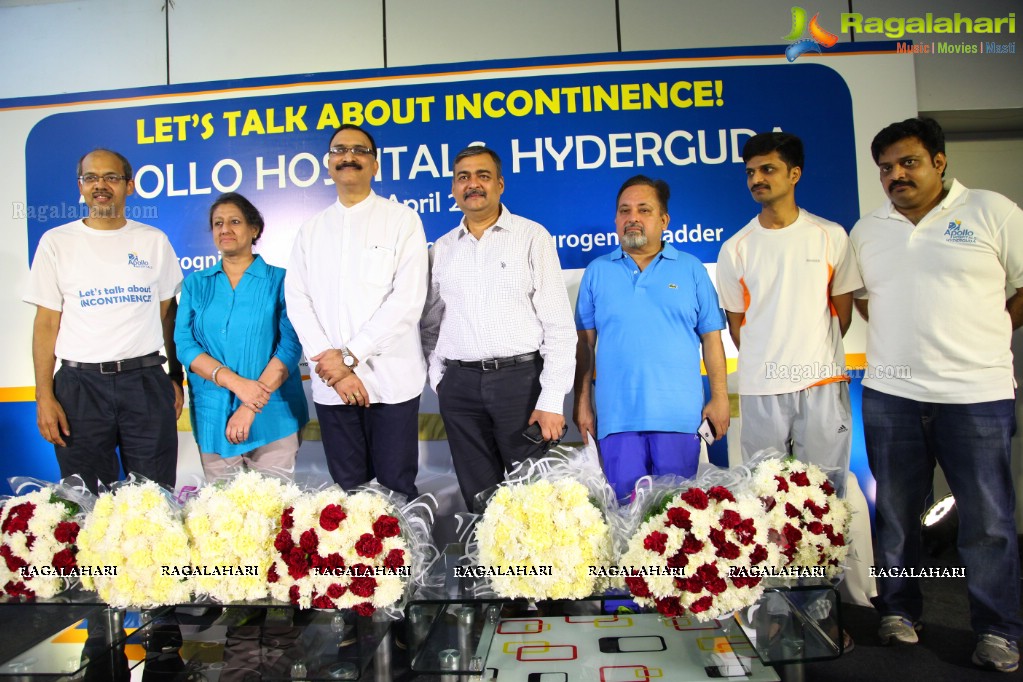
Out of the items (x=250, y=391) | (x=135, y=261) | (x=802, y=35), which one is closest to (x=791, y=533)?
(x=250, y=391)

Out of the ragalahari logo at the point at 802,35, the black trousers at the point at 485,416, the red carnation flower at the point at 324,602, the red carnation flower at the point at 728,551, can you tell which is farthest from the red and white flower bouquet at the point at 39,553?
the ragalahari logo at the point at 802,35

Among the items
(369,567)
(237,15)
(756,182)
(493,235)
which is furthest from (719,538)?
(237,15)

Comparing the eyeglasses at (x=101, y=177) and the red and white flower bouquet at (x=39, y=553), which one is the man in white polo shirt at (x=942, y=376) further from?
the eyeglasses at (x=101, y=177)

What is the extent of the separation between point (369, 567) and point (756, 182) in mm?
2535

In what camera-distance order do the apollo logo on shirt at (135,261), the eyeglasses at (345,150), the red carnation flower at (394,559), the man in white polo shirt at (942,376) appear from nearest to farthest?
the red carnation flower at (394,559)
the man in white polo shirt at (942,376)
the eyeglasses at (345,150)
the apollo logo on shirt at (135,261)

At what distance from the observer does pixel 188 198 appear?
3.83 metres

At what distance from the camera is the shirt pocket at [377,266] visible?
3.16 meters

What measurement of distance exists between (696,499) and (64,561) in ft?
5.91

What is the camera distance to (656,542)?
1725 millimetres

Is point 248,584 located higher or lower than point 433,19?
lower

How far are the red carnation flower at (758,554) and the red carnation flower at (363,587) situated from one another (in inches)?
37.5

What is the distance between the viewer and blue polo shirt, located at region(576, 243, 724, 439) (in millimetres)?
3066

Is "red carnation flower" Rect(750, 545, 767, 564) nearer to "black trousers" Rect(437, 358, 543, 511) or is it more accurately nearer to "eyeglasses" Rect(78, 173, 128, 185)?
"black trousers" Rect(437, 358, 543, 511)

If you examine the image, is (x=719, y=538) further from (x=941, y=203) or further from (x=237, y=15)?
(x=237, y=15)
